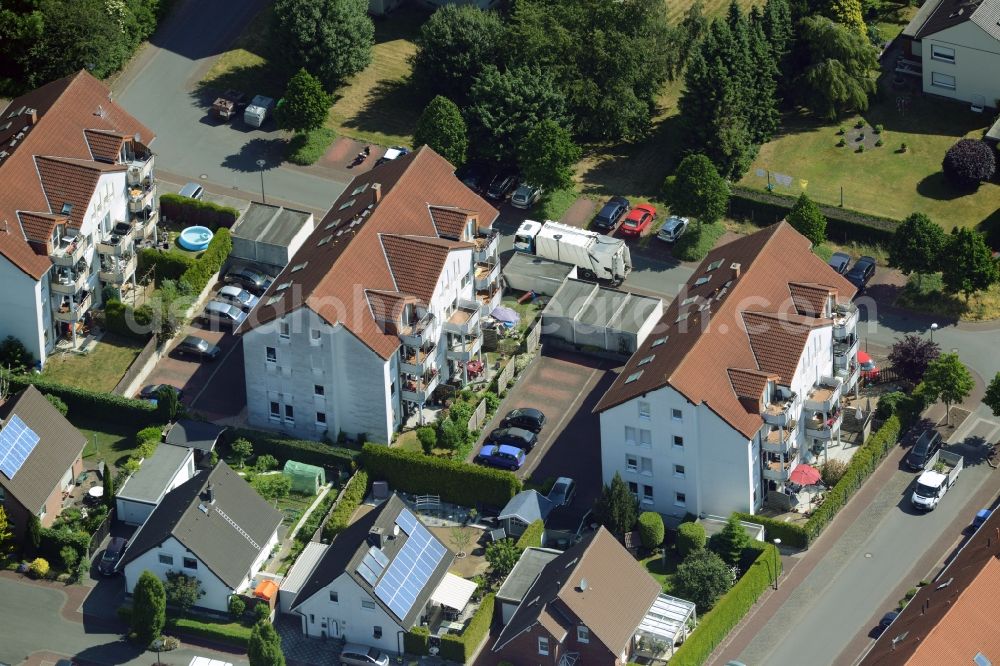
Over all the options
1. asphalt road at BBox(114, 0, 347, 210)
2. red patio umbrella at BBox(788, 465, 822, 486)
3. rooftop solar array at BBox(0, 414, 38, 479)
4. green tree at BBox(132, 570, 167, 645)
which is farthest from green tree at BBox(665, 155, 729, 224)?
green tree at BBox(132, 570, 167, 645)

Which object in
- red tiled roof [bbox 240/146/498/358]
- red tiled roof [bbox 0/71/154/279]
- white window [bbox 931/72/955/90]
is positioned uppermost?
red tiled roof [bbox 0/71/154/279]

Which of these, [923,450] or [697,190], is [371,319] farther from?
[923,450]

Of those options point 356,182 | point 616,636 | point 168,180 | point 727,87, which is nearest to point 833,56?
point 727,87

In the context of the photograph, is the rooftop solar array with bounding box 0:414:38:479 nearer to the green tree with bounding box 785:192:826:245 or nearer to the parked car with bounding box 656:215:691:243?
the parked car with bounding box 656:215:691:243

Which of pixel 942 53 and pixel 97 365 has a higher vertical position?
pixel 942 53

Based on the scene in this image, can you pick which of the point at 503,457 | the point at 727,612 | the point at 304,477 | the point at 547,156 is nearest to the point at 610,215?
the point at 547,156

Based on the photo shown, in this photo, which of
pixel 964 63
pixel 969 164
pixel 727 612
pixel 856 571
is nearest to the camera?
pixel 727 612
